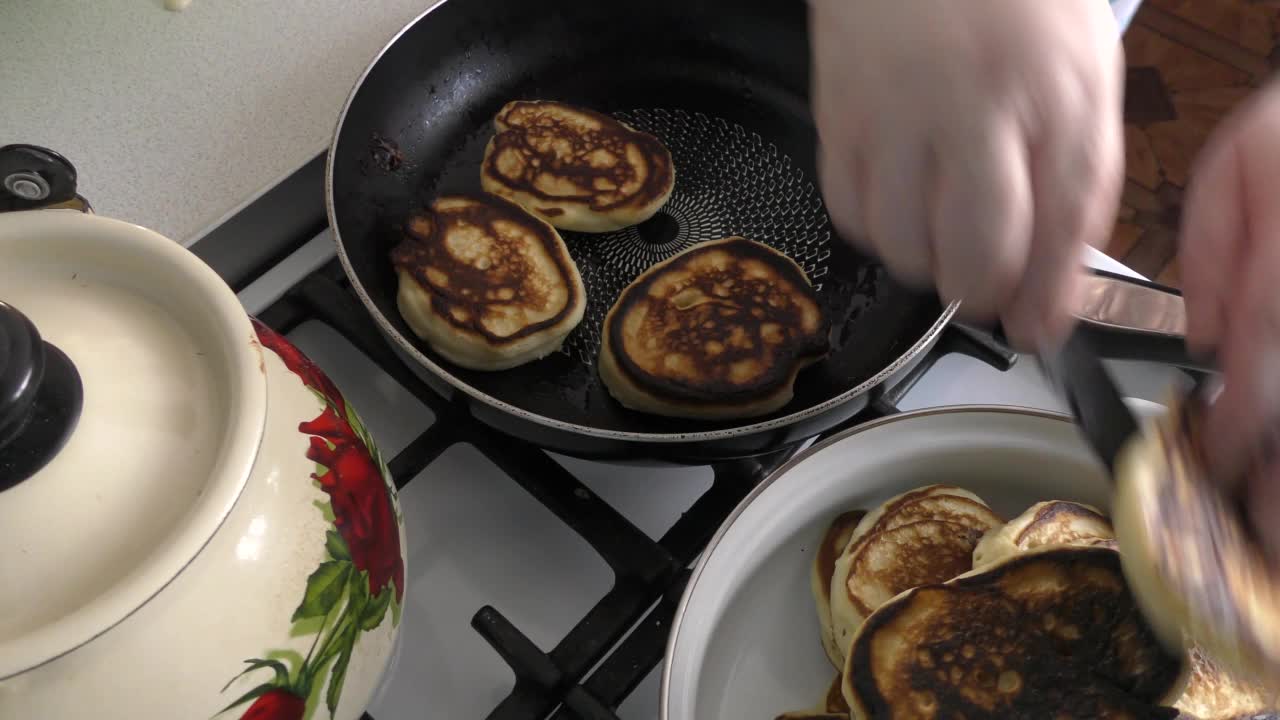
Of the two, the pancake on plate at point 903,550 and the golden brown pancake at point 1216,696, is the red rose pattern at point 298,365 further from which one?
the golden brown pancake at point 1216,696

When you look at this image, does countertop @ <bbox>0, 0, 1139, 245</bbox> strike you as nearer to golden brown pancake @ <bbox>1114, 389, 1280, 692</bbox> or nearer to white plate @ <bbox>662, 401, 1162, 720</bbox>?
white plate @ <bbox>662, 401, 1162, 720</bbox>

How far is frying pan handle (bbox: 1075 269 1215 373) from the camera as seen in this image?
541 mm

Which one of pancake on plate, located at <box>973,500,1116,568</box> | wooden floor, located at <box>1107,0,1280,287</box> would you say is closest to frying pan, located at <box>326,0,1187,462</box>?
pancake on plate, located at <box>973,500,1116,568</box>

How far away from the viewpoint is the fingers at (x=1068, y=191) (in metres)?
0.42

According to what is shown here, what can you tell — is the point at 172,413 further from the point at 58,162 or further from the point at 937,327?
the point at 937,327

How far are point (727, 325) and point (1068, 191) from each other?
333 millimetres

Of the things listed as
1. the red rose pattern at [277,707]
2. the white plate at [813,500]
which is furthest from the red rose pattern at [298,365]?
the white plate at [813,500]

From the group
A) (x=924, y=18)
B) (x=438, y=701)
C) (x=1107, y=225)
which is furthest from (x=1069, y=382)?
(x=438, y=701)

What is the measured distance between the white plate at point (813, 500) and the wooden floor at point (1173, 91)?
→ 1147 mm

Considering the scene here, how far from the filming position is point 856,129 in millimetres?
469

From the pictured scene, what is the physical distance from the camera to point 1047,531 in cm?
55

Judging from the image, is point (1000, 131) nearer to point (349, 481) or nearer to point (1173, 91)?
point (349, 481)

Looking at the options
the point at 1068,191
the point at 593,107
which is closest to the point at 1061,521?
the point at 1068,191

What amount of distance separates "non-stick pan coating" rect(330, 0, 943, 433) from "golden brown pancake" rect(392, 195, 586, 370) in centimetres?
3
